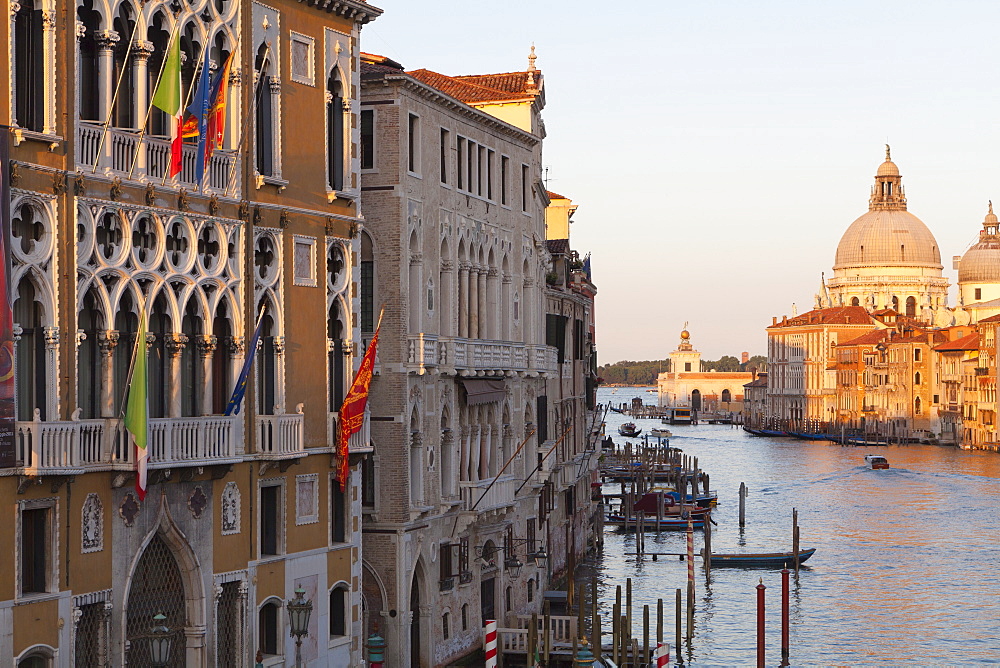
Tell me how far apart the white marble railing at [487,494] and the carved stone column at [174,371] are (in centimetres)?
878

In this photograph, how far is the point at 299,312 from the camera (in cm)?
1975

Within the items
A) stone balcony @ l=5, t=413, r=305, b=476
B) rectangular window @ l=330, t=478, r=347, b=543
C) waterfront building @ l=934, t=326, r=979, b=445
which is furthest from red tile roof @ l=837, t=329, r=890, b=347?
stone balcony @ l=5, t=413, r=305, b=476

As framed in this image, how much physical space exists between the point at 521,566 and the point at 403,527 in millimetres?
6145

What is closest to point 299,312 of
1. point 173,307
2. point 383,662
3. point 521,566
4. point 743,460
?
point 173,307

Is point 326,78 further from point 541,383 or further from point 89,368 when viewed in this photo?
point 541,383

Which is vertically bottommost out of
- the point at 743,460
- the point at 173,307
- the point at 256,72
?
the point at 743,460

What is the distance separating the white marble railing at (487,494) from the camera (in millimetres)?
25703

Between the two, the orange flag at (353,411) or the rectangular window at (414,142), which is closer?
the orange flag at (353,411)

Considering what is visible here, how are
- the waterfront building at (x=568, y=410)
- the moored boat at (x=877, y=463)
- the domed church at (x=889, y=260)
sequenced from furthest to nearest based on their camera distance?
1. the domed church at (x=889, y=260)
2. the moored boat at (x=877, y=463)
3. the waterfront building at (x=568, y=410)

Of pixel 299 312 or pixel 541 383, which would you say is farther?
pixel 541 383

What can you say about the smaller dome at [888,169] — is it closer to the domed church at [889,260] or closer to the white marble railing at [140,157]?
the domed church at [889,260]

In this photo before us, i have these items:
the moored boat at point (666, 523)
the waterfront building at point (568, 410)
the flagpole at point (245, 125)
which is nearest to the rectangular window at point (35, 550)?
the flagpole at point (245, 125)

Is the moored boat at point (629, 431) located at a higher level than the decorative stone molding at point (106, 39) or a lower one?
lower

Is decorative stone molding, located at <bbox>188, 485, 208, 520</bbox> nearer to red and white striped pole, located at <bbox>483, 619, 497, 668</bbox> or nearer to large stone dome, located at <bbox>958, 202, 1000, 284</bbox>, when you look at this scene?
red and white striped pole, located at <bbox>483, 619, 497, 668</bbox>
